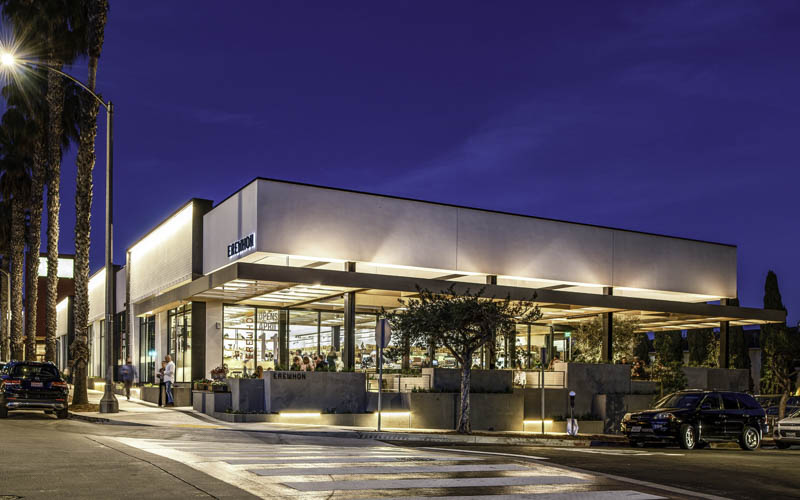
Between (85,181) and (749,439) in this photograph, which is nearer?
(749,439)

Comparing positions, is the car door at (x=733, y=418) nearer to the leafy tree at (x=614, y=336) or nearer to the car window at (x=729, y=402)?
the car window at (x=729, y=402)

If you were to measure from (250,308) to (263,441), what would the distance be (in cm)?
1842

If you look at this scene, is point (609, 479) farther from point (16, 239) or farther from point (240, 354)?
point (16, 239)

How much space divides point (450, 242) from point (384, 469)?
22546 millimetres

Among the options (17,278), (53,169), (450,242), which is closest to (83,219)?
(53,169)

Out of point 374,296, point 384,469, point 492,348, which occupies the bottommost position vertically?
point 384,469

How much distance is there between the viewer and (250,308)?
123 feet

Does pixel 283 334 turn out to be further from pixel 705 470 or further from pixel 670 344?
pixel 670 344

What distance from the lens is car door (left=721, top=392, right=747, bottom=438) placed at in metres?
23.6

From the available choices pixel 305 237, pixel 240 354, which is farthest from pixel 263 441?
pixel 240 354

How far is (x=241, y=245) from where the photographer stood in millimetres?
31422

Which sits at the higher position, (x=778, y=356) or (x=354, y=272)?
(x=354, y=272)

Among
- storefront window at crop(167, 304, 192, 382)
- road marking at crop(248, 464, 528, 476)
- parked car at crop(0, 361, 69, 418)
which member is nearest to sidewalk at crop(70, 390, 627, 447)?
parked car at crop(0, 361, 69, 418)

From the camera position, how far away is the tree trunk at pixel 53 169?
3216 cm
